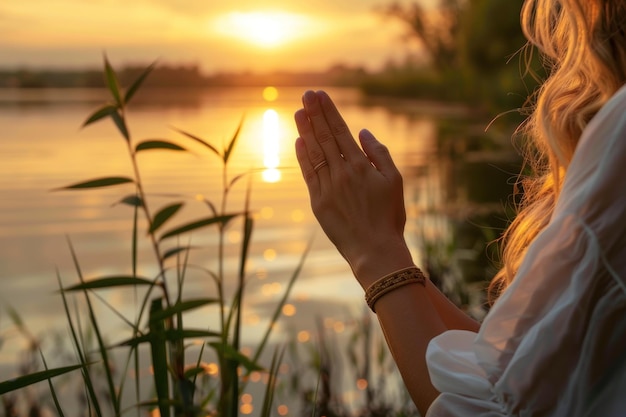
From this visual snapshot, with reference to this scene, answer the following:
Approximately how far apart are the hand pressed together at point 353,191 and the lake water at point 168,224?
0.26m

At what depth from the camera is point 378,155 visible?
141 cm

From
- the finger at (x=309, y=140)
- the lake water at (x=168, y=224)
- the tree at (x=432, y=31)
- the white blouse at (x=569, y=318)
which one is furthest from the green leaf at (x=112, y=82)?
the tree at (x=432, y=31)

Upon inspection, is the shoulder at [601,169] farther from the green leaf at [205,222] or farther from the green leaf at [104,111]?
the green leaf at [104,111]

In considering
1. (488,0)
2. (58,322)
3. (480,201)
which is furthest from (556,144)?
(488,0)

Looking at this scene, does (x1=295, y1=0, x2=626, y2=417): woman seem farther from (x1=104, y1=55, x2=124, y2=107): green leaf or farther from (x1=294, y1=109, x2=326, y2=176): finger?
(x1=104, y1=55, x2=124, y2=107): green leaf

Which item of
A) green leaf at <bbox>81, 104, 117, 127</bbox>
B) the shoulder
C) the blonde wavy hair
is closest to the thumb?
the blonde wavy hair

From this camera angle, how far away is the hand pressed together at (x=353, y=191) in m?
1.35

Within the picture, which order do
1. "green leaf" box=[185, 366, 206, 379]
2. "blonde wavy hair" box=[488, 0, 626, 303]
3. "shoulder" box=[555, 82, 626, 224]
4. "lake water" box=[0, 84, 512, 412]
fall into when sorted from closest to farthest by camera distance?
1. "shoulder" box=[555, 82, 626, 224]
2. "blonde wavy hair" box=[488, 0, 626, 303]
3. "green leaf" box=[185, 366, 206, 379]
4. "lake water" box=[0, 84, 512, 412]

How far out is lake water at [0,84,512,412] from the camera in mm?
5041

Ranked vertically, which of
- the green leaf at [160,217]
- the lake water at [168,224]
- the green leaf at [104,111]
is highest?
the lake water at [168,224]

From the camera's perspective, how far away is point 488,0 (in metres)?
15.6

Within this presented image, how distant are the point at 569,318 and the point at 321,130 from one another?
52cm

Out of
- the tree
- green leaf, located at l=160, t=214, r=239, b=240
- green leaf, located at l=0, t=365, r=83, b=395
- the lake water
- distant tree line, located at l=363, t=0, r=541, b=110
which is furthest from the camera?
the tree

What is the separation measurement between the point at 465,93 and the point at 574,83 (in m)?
25.0
